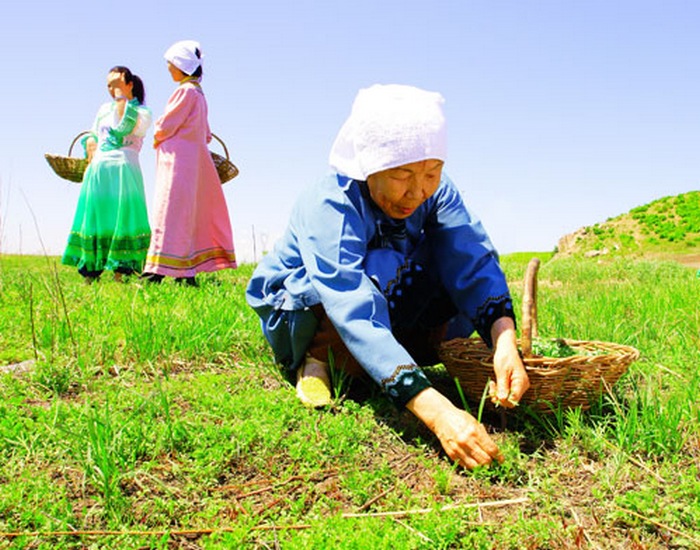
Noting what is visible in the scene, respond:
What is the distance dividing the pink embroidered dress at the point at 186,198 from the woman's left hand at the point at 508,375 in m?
4.06

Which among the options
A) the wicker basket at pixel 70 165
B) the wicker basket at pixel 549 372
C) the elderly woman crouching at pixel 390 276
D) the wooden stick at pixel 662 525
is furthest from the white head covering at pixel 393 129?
the wicker basket at pixel 70 165

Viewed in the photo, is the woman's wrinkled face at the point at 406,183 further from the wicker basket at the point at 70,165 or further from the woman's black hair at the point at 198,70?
the wicker basket at the point at 70,165

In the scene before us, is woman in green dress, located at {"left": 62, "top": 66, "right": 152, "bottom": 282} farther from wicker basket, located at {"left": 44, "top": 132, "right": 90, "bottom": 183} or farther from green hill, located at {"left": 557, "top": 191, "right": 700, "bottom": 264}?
green hill, located at {"left": 557, "top": 191, "right": 700, "bottom": 264}

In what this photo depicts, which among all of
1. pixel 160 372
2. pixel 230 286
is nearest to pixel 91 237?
pixel 230 286

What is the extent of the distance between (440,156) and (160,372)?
1.71 metres

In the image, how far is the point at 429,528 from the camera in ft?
6.41

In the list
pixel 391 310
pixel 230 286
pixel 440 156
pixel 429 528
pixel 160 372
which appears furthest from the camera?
pixel 230 286

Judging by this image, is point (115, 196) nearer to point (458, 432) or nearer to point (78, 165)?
point (78, 165)

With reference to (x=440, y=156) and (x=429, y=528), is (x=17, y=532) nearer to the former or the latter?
(x=429, y=528)

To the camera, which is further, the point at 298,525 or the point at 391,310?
the point at 391,310

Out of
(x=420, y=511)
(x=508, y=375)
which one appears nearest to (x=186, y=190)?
(x=508, y=375)

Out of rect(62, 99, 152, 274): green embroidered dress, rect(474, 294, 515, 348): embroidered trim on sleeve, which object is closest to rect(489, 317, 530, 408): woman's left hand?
rect(474, 294, 515, 348): embroidered trim on sleeve

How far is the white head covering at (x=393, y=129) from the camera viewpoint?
246 cm

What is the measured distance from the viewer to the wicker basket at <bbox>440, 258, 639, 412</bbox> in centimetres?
246
